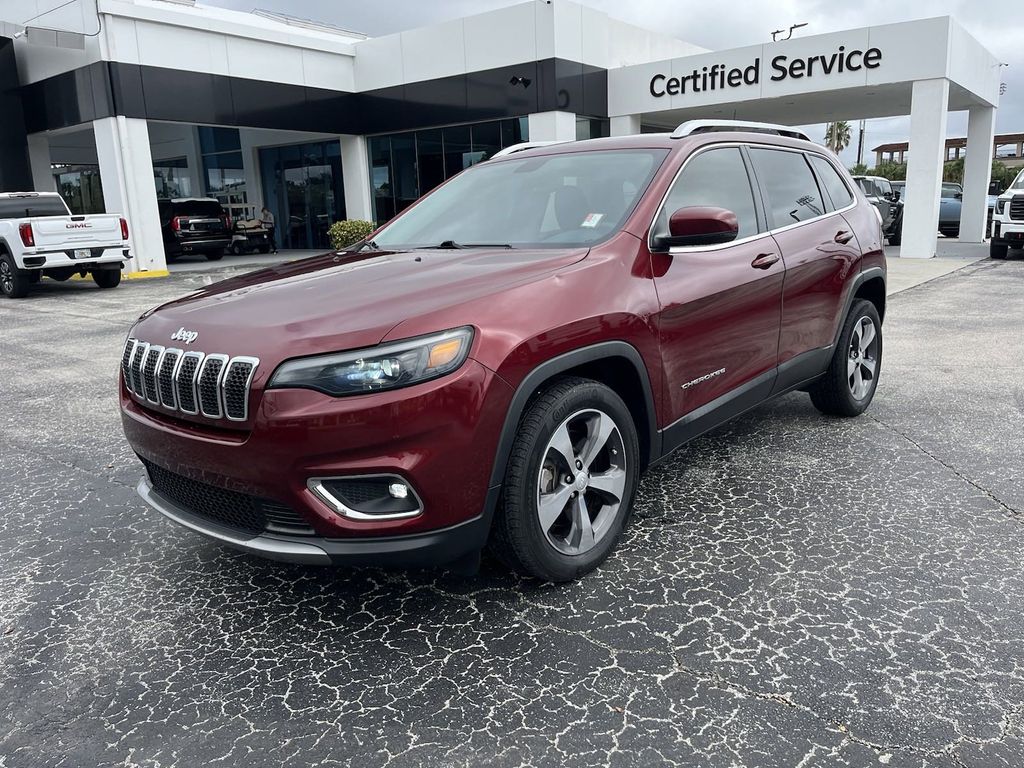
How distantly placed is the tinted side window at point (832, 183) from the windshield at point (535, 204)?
1.69 m

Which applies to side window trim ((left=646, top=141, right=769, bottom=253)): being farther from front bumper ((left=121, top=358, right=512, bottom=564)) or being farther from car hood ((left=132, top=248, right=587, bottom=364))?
front bumper ((left=121, top=358, right=512, bottom=564))

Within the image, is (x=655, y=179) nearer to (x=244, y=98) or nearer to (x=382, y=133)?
(x=244, y=98)

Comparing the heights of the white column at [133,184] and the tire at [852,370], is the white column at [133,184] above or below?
above

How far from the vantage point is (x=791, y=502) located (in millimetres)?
3891

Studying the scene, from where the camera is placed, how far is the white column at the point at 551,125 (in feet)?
65.4

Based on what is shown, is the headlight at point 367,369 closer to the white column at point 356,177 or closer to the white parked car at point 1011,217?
the white parked car at point 1011,217

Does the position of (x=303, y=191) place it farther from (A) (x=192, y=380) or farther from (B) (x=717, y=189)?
(A) (x=192, y=380)

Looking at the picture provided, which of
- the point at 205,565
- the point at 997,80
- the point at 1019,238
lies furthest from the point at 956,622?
the point at 997,80

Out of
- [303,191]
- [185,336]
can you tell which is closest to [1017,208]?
[185,336]

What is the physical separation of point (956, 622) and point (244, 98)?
833 inches

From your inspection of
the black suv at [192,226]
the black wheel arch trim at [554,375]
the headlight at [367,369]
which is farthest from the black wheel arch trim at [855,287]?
the black suv at [192,226]

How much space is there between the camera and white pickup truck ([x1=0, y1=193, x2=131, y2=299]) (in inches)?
551

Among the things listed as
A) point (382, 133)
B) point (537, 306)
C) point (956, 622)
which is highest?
point (382, 133)

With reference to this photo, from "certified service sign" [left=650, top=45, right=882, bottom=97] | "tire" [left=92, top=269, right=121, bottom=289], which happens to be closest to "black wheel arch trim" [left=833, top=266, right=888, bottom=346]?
"tire" [left=92, top=269, right=121, bottom=289]
